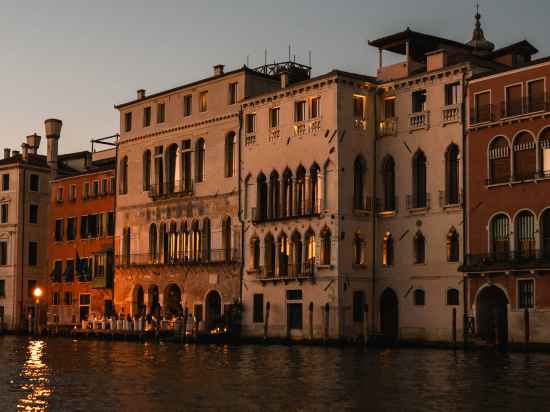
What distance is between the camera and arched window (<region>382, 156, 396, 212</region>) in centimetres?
5028

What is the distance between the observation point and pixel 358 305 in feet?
164

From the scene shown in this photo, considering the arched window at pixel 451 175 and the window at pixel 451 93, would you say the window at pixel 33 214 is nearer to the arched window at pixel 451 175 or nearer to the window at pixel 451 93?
the arched window at pixel 451 175

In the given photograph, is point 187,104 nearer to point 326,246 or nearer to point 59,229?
point 326,246

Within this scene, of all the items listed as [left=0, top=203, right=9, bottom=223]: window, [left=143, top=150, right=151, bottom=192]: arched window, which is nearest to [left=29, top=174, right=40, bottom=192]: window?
[left=0, top=203, right=9, bottom=223]: window

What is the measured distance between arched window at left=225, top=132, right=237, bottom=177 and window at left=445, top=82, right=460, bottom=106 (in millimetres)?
13663

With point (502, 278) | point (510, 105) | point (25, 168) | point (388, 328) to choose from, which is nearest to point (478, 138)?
point (510, 105)

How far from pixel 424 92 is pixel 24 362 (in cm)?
2176

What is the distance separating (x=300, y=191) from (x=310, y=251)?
9.79 feet

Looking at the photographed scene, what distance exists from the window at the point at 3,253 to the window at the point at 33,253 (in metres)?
1.71

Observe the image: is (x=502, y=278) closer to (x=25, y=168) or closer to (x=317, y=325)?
(x=317, y=325)

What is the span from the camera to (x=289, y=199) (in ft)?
174

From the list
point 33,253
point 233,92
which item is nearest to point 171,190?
point 233,92

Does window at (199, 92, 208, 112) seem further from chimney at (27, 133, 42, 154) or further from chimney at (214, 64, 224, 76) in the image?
chimney at (27, 133, 42, 154)

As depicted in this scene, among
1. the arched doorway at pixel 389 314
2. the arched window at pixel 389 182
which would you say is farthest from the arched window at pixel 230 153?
the arched doorway at pixel 389 314
